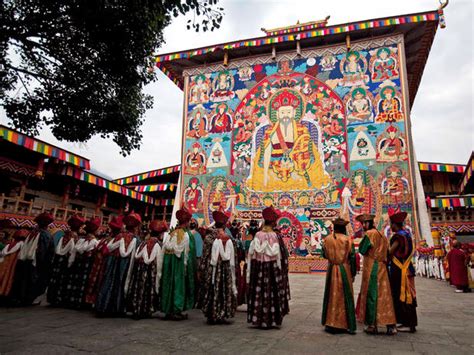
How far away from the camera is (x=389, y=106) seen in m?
12.3

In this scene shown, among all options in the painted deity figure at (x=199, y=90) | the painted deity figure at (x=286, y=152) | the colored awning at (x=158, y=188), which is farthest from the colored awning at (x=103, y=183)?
the painted deity figure at (x=286, y=152)

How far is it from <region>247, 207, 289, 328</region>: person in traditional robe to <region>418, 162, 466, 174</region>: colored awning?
13233mm

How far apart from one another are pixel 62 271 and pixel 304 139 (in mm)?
10292

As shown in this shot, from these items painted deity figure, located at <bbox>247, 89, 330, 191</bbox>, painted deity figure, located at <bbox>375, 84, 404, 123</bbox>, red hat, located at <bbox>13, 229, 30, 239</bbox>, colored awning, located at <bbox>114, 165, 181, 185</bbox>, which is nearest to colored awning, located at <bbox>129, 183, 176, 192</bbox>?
colored awning, located at <bbox>114, 165, 181, 185</bbox>

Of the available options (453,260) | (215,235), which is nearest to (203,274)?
(215,235)

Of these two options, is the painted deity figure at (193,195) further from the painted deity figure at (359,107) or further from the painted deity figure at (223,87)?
the painted deity figure at (359,107)

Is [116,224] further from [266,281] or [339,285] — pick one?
[339,285]

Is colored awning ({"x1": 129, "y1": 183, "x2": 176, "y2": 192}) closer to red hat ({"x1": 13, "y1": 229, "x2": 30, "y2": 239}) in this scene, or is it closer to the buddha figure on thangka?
the buddha figure on thangka

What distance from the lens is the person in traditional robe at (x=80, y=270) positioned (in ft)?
15.3

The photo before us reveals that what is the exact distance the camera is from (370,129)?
12312 mm

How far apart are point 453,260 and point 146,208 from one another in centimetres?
1495

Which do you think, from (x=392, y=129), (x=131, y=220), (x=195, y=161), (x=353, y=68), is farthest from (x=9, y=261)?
(x=353, y=68)

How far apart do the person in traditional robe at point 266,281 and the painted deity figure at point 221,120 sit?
10.9 meters

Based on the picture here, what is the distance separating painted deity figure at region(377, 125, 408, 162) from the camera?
11844 mm
